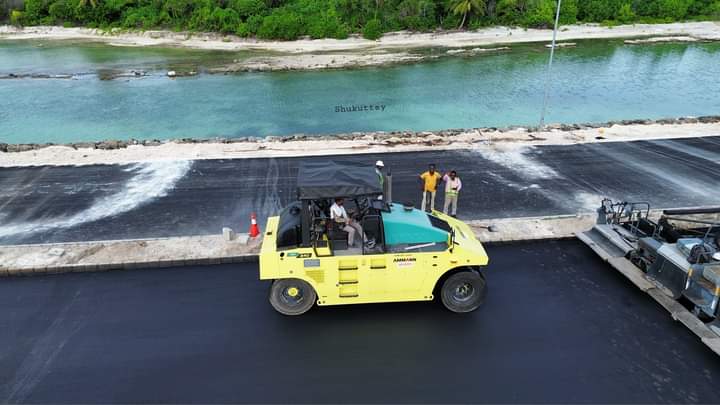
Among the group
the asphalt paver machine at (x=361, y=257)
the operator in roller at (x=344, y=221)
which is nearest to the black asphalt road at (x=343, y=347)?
the asphalt paver machine at (x=361, y=257)

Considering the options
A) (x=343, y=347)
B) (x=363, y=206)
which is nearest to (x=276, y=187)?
(x=363, y=206)

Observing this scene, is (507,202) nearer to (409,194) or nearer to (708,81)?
(409,194)

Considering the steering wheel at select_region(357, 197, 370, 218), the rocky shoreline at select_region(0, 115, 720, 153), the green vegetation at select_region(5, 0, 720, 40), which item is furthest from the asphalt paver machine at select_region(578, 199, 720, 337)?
the green vegetation at select_region(5, 0, 720, 40)

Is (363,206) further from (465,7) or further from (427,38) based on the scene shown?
(465,7)

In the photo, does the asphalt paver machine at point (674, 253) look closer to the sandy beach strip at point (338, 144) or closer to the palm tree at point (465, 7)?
the sandy beach strip at point (338, 144)

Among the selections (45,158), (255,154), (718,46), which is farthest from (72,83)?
(718,46)

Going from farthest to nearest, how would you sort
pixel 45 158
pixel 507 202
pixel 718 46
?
pixel 718 46
pixel 45 158
pixel 507 202
